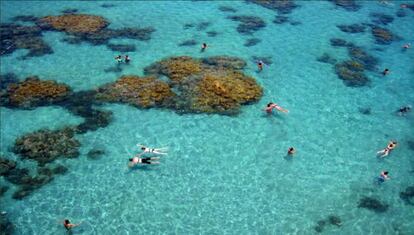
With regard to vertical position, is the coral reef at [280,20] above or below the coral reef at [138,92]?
above

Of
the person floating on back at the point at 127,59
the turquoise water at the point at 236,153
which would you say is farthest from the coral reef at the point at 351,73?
the person floating on back at the point at 127,59

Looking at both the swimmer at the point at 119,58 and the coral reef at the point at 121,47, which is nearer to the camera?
the swimmer at the point at 119,58

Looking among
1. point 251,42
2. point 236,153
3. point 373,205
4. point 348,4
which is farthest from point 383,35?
point 236,153

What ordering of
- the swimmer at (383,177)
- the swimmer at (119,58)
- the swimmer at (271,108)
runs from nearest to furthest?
the swimmer at (383,177) < the swimmer at (271,108) < the swimmer at (119,58)

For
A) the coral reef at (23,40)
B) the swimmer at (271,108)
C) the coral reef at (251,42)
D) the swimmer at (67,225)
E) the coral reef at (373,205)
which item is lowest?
the coral reef at (373,205)

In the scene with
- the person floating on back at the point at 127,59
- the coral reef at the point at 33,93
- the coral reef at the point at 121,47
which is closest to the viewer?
A: the coral reef at the point at 33,93

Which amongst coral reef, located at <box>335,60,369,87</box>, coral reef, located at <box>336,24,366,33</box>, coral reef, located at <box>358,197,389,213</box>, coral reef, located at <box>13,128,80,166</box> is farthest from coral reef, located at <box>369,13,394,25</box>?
coral reef, located at <box>13,128,80,166</box>

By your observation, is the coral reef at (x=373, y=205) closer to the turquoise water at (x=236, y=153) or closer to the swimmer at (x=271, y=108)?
the turquoise water at (x=236, y=153)
